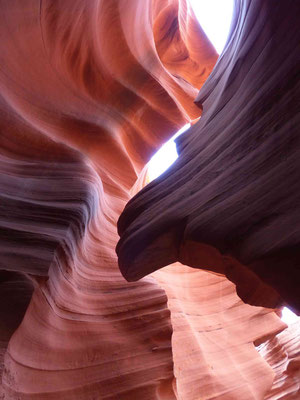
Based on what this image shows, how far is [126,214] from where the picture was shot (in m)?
1.61

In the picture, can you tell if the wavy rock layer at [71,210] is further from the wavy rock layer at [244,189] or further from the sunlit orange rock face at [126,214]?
the wavy rock layer at [244,189]

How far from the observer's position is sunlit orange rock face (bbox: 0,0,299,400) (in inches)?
49.7

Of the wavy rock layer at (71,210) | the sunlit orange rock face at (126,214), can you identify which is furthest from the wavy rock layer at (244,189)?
the wavy rock layer at (71,210)

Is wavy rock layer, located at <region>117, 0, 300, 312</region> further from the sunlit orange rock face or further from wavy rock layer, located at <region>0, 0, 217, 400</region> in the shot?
wavy rock layer, located at <region>0, 0, 217, 400</region>

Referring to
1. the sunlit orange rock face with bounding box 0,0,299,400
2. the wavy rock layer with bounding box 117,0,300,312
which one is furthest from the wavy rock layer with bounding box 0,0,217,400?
the wavy rock layer with bounding box 117,0,300,312

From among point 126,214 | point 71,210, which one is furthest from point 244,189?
point 71,210

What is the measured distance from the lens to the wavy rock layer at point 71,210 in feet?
5.54

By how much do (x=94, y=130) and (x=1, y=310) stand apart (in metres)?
1.39

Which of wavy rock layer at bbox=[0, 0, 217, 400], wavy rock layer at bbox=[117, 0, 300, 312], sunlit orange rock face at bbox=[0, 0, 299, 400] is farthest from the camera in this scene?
wavy rock layer at bbox=[0, 0, 217, 400]

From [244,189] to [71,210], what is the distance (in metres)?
0.97

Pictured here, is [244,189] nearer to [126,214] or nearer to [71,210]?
[126,214]

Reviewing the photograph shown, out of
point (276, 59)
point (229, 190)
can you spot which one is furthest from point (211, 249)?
point (276, 59)

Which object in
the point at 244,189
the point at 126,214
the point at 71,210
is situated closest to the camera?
the point at 244,189

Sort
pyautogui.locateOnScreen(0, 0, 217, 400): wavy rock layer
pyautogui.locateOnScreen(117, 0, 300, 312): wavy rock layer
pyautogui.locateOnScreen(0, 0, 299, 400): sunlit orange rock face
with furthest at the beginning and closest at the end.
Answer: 1. pyautogui.locateOnScreen(0, 0, 217, 400): wavy rock layer
2. pyautogui.locateOnScreen(0, 0, 299, 400): sunlit orange rock face
3. pyautogui.locateOnScreen(117, 0, 300, 312): wavy rock layer
